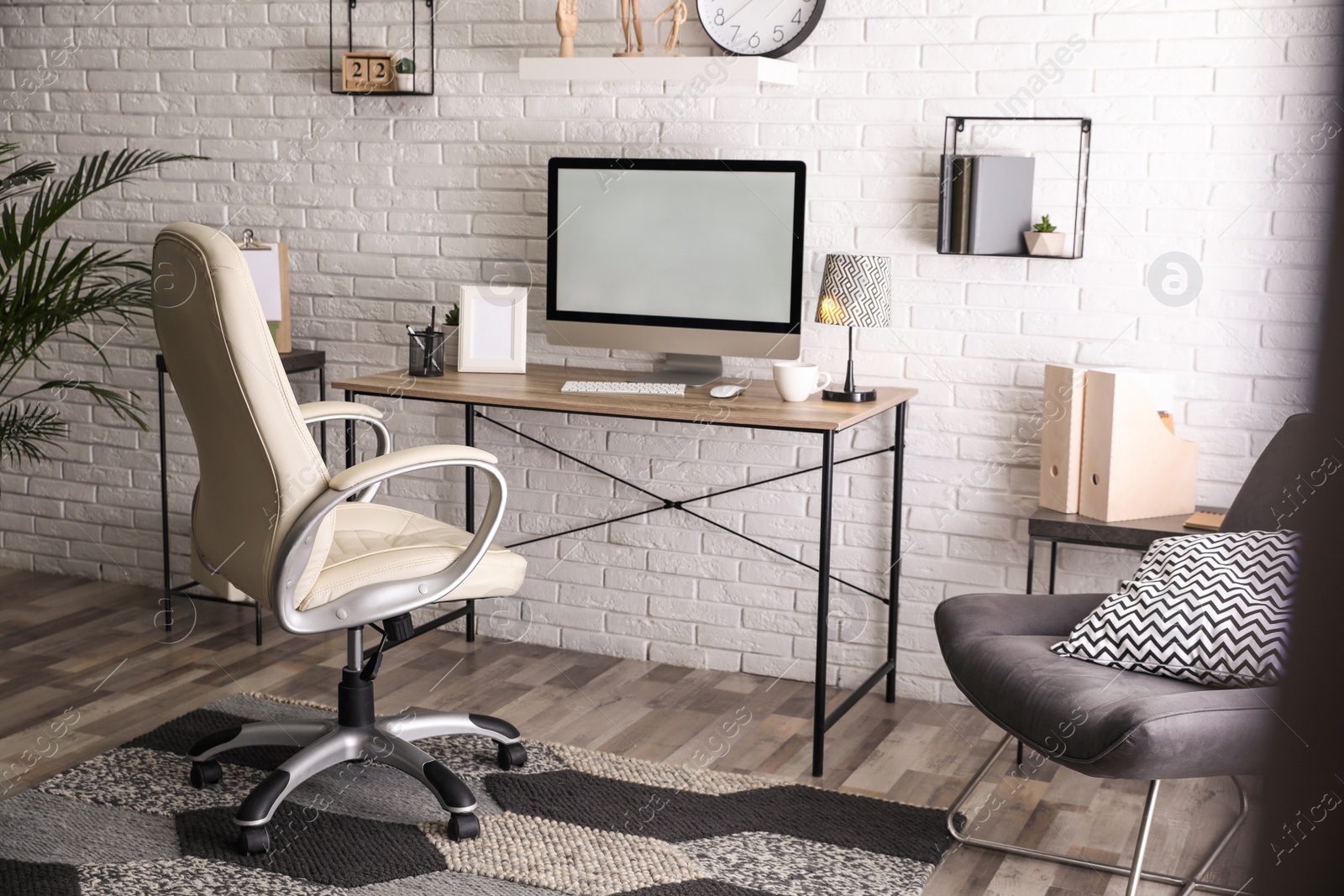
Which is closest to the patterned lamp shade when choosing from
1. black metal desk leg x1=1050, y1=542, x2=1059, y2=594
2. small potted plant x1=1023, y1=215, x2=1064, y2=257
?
small potted plant x1=1023, y1=215, x2=1064, y2=257

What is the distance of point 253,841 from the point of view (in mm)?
2145

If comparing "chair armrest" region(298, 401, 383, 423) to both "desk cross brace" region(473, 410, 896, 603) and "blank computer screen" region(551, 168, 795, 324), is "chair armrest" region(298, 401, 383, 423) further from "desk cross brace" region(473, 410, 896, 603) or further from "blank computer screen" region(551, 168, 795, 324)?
"desk cross brace" region(473, 410, 896, 603)

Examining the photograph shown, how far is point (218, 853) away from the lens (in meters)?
2.15

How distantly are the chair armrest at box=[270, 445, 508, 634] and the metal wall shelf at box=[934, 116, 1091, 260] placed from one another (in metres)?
1.31

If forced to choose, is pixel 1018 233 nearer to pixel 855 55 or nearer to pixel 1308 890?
pixel 855 55

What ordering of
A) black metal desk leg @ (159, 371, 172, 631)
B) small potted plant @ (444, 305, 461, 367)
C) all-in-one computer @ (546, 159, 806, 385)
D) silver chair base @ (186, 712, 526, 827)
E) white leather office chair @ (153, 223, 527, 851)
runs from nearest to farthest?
white leather office chair @ (153, 223, 527, 851) < silver chair base @ (186, 712, 526, 827) < all-in-one computer @ (546, 159, 806, 385) < small potted plant @ (444, 305, 461, 367) < black metal desk leg @ (159, 371, 172, 631)

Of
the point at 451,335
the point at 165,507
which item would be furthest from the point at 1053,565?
the point at 165,507

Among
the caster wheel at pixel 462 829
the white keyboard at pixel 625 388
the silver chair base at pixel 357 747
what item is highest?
the white keyboard at pixel 625 388

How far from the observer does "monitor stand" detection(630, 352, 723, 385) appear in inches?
118

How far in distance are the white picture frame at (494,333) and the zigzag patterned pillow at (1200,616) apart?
1578 millimetres

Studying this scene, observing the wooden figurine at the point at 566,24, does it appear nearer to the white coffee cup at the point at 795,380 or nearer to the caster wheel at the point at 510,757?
the white coffee cup at the point at 795,380

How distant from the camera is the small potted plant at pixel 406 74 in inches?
130

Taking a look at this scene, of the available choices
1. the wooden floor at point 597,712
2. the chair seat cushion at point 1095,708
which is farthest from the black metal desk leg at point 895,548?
the chair seat cushion at point 1095,708

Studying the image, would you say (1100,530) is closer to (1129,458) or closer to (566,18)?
(1129,458)
